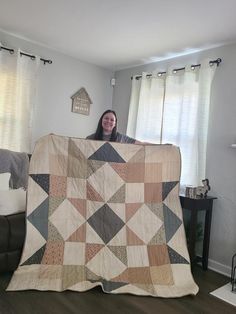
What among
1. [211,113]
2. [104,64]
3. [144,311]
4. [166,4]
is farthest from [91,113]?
[144,311]

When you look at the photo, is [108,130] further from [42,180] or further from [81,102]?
[81,102]

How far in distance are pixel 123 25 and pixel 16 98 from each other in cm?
142

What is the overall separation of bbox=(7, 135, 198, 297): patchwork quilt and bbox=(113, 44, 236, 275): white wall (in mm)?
631

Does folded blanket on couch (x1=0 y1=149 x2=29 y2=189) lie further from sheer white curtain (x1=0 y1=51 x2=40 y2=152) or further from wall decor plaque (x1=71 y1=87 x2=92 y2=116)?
wall decor plaque (x1=71 y1=87 x2=92 y2=116)

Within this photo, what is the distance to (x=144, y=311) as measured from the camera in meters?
1.95

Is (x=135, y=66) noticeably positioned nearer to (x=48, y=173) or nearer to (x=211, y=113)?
(x=211, y=113)

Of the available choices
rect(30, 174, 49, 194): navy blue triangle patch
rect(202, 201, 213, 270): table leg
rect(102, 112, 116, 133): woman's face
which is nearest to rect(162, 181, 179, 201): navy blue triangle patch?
rect(202, 201, 213, 270): table leg

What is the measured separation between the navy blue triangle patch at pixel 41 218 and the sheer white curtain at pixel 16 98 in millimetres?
1202

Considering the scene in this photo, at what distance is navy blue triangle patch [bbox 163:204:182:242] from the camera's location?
2.40 metres

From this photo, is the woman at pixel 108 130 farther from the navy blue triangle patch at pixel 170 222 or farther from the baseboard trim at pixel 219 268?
the baseboard trim at pixel 219 268

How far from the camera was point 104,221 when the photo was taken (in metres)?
2.35

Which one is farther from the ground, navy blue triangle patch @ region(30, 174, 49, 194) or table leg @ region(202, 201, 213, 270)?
navy blue triangle patch @ region(30, 174, 49, 194)

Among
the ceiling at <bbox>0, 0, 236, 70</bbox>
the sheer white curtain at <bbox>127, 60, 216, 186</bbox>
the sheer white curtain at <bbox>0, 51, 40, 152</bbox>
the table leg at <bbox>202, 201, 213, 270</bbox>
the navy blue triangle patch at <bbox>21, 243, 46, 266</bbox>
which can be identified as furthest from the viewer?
the sheer white curtain at <bbox>0, 51, 40, 152</bbox>

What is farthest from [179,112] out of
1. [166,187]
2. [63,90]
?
[63,90]
